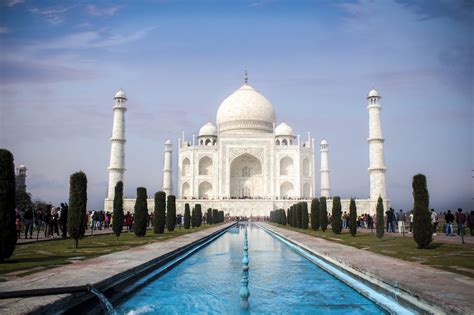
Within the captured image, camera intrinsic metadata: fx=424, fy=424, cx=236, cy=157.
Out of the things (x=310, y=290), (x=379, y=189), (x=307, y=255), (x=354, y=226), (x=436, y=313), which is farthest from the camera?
(x=379, y=189)

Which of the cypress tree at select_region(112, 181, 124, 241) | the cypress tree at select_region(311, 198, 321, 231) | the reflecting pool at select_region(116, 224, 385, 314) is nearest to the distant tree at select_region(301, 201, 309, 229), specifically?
the cypress tree at select_region(311, 198, 321, 231)

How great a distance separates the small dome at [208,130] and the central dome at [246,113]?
73cm

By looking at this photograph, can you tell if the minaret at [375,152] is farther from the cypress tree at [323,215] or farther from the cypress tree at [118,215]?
the cypress tree at [118,215]

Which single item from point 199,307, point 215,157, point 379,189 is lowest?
point 199,307

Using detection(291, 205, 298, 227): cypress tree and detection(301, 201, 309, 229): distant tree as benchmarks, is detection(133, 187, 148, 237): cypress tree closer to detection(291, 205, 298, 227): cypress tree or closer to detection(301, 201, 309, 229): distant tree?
detection(301, 201, 309, 229): distant tree

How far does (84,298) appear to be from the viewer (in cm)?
314

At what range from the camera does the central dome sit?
3759 centimetres

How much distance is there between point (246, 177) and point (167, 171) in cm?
681

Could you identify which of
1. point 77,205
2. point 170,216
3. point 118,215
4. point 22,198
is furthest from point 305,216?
point 22,198

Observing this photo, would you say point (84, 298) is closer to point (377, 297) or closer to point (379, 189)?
point (377, 297)

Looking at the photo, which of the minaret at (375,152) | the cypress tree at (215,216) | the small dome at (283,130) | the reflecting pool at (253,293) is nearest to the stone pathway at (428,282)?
the reflecting pool at (253,293)

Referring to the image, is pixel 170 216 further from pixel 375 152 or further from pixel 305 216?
pixel 375 152

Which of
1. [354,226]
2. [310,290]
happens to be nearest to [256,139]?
[354,226]

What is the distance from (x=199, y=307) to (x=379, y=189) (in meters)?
25.7
